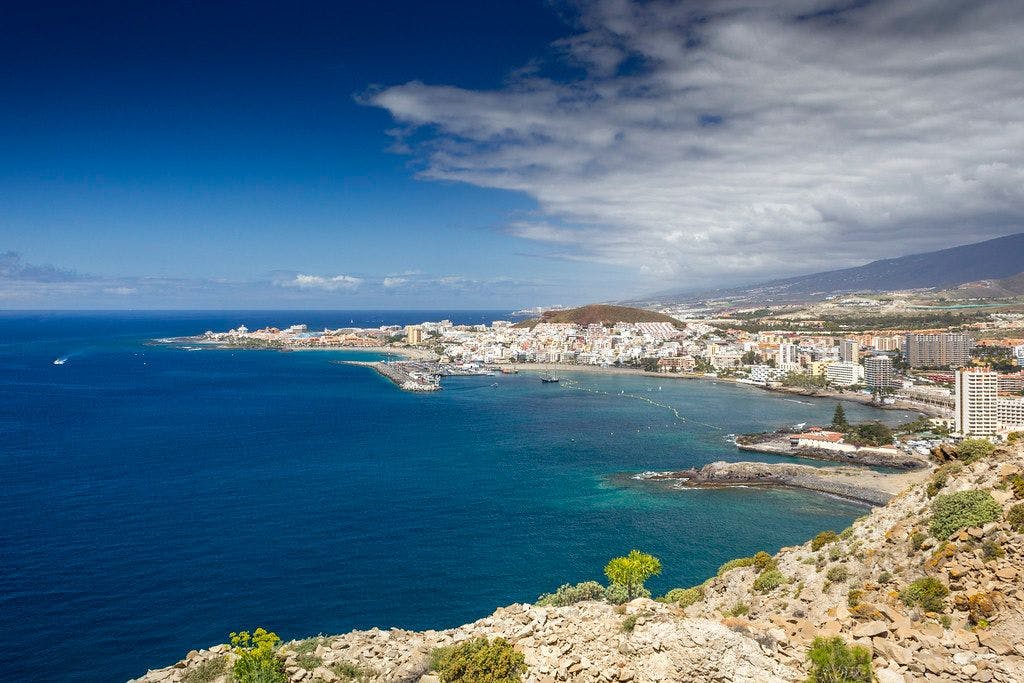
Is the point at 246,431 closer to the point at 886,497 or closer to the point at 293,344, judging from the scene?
the point at 886,497

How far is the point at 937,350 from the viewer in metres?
59.1

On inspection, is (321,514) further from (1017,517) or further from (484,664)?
(1017,517)

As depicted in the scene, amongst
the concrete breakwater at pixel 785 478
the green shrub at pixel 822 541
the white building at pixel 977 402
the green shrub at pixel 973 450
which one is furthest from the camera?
the white building at pixel 977 402

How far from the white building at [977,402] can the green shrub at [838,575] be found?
29565mm

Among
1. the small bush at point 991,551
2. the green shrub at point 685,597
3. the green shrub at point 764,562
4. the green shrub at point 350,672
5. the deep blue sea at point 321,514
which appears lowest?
the deep blue sea at point 321,514

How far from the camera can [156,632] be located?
A: 12.4 m

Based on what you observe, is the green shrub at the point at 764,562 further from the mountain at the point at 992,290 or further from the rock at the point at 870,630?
the mountain at the point at 992,290

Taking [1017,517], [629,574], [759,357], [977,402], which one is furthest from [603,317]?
[1017,517]

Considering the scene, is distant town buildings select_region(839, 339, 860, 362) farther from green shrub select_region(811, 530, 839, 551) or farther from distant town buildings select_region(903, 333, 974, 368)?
green shrub select_region(811, 530, 839, 551)

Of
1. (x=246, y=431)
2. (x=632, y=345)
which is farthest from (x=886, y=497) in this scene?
(x=632, y=345)

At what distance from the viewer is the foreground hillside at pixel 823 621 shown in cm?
599

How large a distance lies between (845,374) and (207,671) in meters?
56.4

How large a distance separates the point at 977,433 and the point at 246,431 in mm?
37586

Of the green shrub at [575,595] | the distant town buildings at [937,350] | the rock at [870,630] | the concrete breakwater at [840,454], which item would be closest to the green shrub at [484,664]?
the rock at [870,630]
